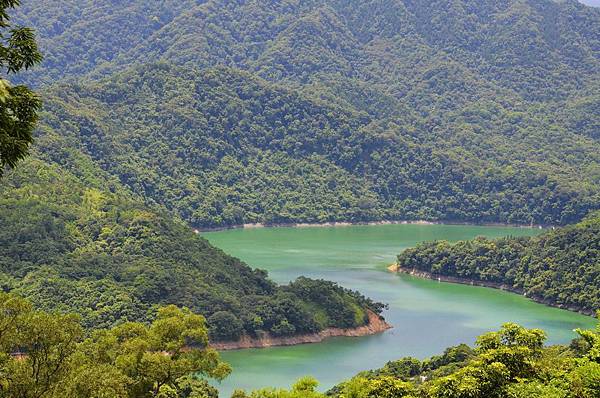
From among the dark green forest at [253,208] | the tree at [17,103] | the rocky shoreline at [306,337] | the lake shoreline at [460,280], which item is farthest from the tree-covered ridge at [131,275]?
the tree at [17,103]

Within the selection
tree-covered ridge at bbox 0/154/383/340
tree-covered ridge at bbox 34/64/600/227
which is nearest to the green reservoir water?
tree-covered ridge at bbox 0/154/383/340

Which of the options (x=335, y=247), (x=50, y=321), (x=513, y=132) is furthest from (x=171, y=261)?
(x=513, y=132)

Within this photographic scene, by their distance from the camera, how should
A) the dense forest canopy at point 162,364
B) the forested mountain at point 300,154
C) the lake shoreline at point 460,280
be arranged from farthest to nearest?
the forested mountain at point 300,154 → the lake shoreline at point 460,280 → the dense forest canopy at point 162,364

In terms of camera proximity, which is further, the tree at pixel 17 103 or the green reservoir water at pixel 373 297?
the green reservoir water at pixel 373 297

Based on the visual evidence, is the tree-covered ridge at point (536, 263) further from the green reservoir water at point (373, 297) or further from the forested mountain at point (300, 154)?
the forested mountain at point (300, 154)

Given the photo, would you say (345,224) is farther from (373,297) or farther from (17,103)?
(17,103)

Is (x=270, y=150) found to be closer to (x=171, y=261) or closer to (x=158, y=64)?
(x=158, y=64)

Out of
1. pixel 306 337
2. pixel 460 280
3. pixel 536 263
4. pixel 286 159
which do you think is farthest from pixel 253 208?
pixel 306 337
